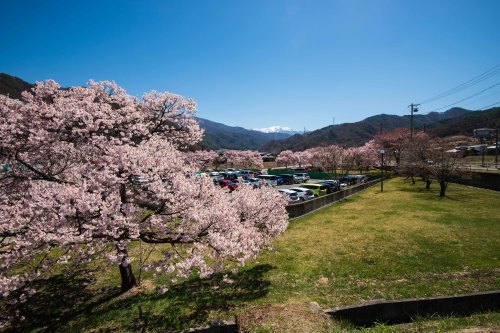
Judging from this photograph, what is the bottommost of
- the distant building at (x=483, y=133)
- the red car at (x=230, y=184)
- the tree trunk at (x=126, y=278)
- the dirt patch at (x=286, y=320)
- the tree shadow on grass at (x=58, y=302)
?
the tree shadow on grass at (x=58, y=302)

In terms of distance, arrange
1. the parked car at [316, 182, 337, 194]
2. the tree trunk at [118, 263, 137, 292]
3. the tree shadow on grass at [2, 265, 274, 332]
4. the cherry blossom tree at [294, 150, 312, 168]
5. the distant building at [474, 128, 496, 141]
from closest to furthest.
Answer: the tree shadow on grass at [2, 265, 274, 332] → the tree trunk at [118, 263, 137, 292] → the parked car at [316, 182, 337, 194] → the cherry blossom tree at [294, 150, 312, 168] → the distant building at [474, 128, 496, 141]

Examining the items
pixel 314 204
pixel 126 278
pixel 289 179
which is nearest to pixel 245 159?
pixel 289 179

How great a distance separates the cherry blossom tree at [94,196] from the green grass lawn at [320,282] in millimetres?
1549

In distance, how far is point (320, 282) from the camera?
12445 mm

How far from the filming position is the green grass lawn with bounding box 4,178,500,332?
388 inches

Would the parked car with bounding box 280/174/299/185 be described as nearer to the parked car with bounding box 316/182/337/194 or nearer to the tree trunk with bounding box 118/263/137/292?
the parked car with bounding box 316/182/337/194

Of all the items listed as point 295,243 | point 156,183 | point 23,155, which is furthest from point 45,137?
point 295,243

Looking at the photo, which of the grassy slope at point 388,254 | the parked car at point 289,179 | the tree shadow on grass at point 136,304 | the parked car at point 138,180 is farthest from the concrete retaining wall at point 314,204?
the parked car at point 138,180

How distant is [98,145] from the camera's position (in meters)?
10.5

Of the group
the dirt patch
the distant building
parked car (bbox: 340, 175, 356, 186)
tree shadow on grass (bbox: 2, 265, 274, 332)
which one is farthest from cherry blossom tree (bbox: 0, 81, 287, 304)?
the distant building

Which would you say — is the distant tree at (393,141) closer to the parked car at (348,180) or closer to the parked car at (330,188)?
the parked car at (348,180)

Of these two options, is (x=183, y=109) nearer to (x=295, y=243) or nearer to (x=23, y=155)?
(x=23, y=155)

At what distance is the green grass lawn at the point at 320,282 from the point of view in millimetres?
9852

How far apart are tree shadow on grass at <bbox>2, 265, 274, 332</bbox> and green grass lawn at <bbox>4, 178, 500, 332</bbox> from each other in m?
0.04
